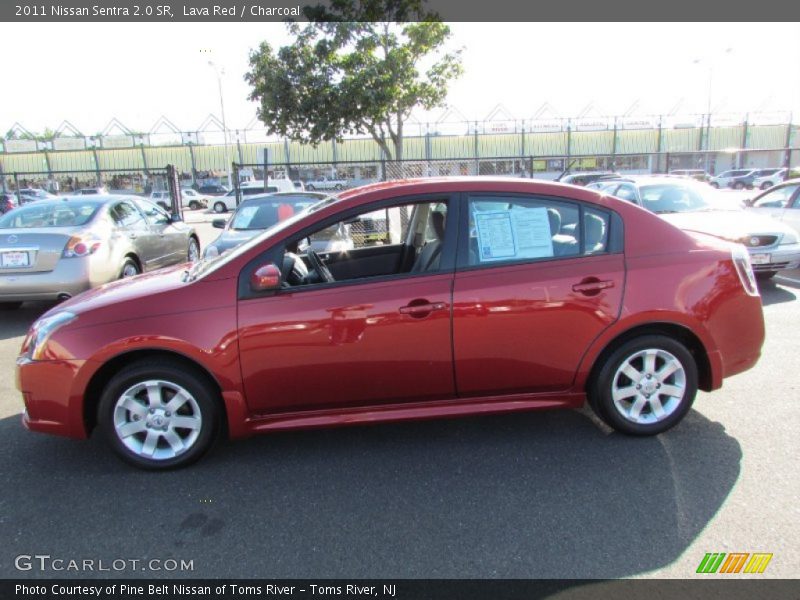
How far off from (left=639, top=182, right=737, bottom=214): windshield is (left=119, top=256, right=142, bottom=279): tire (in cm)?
766

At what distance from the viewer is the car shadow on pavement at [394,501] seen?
2.44 m

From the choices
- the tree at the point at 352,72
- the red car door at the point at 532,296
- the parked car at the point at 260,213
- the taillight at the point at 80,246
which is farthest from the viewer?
the tree at the point at 352,72

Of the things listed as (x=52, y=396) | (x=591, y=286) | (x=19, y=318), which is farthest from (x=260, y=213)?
(x=591, y=286)

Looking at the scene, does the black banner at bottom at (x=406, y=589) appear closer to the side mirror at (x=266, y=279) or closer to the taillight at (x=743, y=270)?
the side mirror at (x=266, y=279)

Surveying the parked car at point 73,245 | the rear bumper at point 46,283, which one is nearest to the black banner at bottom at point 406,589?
the rear bumper at point 46,283

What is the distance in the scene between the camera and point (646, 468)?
3094 millimetres

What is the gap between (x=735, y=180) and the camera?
38.2 meters

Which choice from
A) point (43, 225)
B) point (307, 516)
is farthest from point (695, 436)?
point (43, 225)

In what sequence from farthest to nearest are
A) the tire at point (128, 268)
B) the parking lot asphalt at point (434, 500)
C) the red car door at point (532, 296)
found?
the tire at point (128, 268) < the red car door at point (532, 296) < the parking lot asphalt at point (434, 500)

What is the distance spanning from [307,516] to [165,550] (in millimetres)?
674

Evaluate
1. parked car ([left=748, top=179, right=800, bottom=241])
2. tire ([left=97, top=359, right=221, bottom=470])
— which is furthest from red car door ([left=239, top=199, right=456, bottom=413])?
parked car ([left=748, top=179, right=800, bottom=241])

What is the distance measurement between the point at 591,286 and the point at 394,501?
170cm

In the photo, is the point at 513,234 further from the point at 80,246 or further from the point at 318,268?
the point at 80,246

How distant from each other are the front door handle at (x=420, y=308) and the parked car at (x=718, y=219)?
4.97 m
